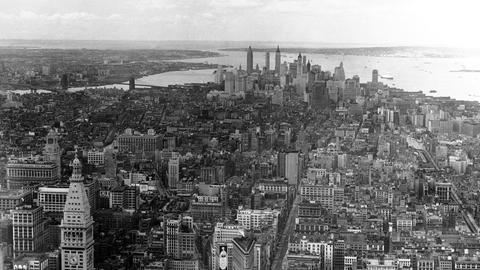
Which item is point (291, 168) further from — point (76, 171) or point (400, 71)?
point (76, 171)

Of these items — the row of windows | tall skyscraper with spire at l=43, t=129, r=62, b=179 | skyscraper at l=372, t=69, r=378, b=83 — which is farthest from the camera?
skyscraper at l=372, t=69, r=378, b=83

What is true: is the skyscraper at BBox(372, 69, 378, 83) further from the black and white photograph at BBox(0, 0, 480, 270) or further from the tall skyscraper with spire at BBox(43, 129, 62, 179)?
the tall skyscraper with spire at BBox(43, 129, 62, 179)

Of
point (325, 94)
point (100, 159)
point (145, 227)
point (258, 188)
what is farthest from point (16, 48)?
point (325, 94)

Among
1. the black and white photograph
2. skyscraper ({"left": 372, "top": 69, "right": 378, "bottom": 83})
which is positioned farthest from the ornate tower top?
skyscraper ({"left": 372, "top": 69, "right": 378, "bottom": 83})

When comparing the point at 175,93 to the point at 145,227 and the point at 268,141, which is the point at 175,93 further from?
the point at 145,227

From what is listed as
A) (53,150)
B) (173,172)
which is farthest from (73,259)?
(173,172)

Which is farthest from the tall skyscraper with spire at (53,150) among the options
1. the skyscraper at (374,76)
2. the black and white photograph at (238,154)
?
the skyscraper at (374,76)
